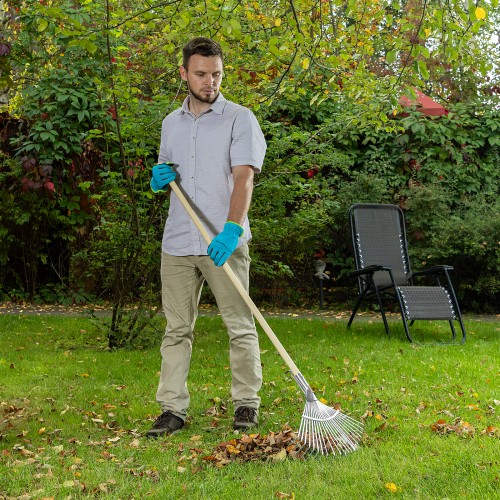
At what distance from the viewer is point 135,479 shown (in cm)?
339

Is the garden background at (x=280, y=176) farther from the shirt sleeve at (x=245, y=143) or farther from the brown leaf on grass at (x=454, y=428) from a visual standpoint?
the brown leaf on grass at (x=454, y=428)

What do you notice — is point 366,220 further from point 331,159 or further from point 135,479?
point 135,479

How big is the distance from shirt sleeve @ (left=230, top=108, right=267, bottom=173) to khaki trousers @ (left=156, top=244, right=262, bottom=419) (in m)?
0.44

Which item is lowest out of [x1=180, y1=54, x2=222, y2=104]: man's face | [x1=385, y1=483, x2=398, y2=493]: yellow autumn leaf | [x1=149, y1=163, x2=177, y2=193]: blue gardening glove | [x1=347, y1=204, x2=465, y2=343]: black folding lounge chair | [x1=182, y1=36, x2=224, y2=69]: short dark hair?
[x1=385, y1=483, x2=398, y2=493]: yellow autumn leaf

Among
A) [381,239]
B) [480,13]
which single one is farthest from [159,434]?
[381,239]

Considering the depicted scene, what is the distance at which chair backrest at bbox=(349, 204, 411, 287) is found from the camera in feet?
25.7

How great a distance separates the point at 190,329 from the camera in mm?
4203

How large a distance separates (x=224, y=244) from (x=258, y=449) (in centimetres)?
93

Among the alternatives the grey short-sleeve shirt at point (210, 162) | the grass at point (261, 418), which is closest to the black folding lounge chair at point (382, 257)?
the grass at point (261, 418)

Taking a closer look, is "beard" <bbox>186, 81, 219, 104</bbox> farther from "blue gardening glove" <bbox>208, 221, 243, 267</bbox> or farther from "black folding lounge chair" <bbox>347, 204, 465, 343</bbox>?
"black folding lounge chair" <bbox>347, 204, 465, 343</bbox>

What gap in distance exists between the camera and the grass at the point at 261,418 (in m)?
3.27

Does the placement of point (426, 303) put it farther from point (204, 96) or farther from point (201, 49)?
point (201, 49)

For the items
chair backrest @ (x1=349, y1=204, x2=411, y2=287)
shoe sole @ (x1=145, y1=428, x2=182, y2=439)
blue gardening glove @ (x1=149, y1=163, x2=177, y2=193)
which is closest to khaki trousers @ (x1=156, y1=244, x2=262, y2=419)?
shoe sole @ (x1=145, y1=428, x2=182, y2=439)

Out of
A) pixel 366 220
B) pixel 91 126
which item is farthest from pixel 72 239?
pixel 366 220
